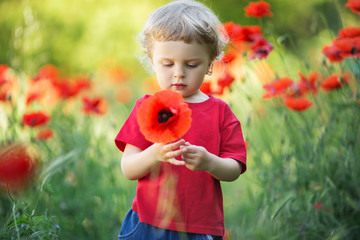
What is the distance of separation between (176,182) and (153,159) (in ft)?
0.61

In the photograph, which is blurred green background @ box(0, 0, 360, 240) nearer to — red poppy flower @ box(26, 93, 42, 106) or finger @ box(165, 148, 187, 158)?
red poppy flower @ box(26, 93, 42, 106)

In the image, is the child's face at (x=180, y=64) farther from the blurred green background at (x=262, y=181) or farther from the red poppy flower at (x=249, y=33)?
the red poppy flower at (x=249, y=33)

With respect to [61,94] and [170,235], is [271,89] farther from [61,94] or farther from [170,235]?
[61,94]

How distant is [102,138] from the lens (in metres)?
3.03

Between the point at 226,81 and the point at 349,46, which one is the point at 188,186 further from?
the point at 349,46

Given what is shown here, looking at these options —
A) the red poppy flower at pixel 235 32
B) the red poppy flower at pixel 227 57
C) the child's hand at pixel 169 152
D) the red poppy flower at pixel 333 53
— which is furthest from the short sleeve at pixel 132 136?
the red poppy flower at pixel 333 53

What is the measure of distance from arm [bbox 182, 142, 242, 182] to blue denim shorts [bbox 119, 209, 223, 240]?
0.75 feet

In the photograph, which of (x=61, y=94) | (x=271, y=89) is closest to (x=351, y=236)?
(x=271, y=89)

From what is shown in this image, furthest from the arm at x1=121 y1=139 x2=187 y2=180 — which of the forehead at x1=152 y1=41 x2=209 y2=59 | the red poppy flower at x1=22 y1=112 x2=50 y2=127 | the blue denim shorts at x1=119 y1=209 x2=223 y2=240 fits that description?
the red poppy flower at x1=22 y1=112 x2=50 y2=127

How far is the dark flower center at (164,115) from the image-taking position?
3.89ft

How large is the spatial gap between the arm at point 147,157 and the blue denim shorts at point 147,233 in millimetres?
200

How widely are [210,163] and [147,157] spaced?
20 centimetres

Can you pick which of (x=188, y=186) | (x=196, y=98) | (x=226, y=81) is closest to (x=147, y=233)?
(x=188, y=186)

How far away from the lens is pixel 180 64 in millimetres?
1419
